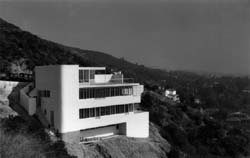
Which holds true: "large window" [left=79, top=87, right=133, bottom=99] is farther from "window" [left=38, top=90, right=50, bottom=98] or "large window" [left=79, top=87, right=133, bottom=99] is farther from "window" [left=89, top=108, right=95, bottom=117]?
"window" [left=38, top=90, right=50, bottom=98]

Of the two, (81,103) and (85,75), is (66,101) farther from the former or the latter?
(85,75)

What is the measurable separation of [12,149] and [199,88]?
4376cm

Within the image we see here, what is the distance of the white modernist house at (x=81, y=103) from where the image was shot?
10203mm

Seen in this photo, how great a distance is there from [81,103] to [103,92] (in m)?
1.22

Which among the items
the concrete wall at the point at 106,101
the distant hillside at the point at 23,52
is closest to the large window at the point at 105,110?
the concrete wall at the point at 106,101

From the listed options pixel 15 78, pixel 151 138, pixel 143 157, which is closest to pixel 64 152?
pixel 143 157

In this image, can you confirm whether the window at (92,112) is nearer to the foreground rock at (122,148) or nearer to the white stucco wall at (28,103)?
the foreground rock at (122,148)

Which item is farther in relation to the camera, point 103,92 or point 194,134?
point 194,134

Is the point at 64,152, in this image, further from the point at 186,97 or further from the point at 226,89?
the point at 226,89

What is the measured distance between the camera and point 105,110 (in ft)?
37.4

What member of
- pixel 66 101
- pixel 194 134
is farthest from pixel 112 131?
pixel 194 134

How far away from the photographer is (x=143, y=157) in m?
11.6

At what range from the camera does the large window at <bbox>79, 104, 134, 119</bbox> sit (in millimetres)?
10695

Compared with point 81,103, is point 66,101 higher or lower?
higher
